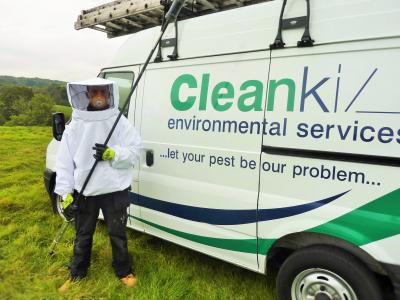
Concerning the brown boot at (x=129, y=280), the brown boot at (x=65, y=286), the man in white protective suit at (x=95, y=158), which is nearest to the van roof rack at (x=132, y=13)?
the man in white protective suit at (x=95, y=158)

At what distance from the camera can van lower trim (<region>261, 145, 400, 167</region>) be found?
2.27 metres

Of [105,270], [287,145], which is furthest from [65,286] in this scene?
[287,145]

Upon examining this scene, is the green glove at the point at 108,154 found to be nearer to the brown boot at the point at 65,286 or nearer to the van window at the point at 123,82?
the van window at the point at 123,82

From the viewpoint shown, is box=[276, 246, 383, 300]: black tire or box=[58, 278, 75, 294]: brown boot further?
box=[58, 278, 75, 294]: brown boot

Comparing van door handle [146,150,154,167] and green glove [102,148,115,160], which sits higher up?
green glove [102,148,115,160]

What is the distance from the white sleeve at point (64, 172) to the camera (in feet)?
10.4

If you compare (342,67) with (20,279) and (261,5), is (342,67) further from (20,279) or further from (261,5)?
(20,279)

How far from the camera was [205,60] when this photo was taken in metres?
3.25

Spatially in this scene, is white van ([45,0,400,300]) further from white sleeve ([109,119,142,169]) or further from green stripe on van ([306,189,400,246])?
white sleeve ([109,119,142,169])

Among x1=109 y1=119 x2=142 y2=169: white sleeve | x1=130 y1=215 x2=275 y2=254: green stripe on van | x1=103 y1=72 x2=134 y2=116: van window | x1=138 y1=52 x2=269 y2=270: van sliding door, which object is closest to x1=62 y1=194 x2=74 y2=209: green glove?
x1=109 y1=119 x2=142 y2=169: white sleeve

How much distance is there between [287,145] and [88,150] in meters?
1.72

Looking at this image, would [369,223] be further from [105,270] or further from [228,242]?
[105,270]

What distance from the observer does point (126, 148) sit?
3229 mm

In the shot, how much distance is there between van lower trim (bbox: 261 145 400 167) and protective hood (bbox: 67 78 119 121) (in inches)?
55.8
